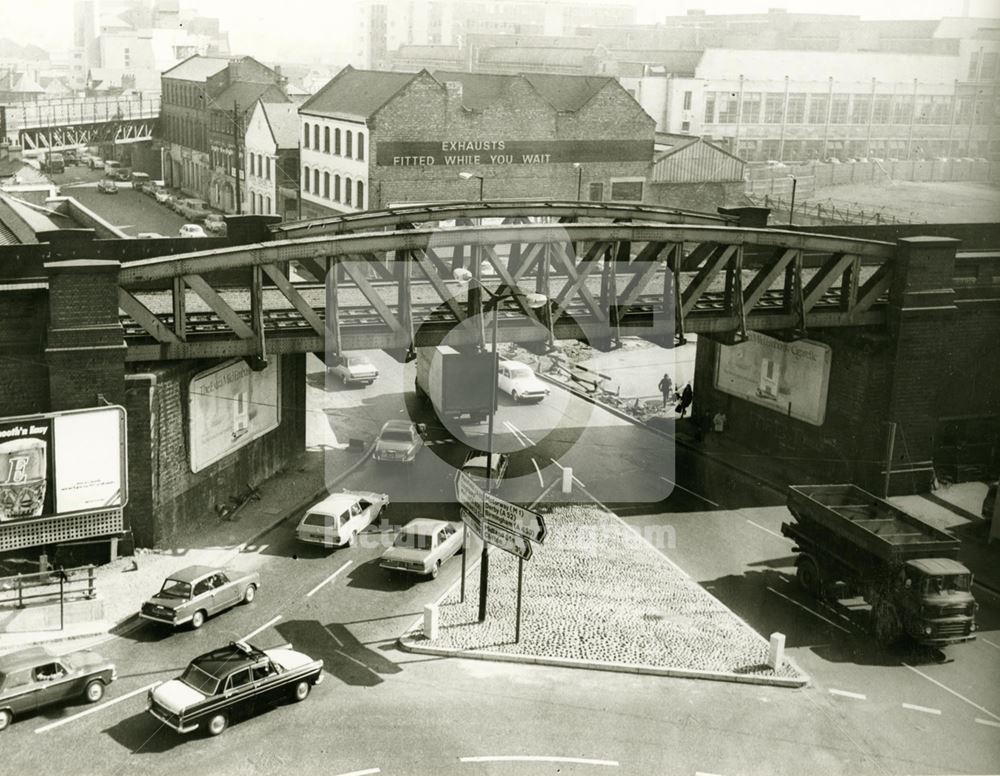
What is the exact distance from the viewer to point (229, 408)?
26.3 metres

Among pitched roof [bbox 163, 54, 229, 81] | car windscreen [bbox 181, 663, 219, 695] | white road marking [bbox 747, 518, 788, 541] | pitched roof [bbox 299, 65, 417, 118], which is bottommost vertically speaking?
white road marking [bbox 747, 518, 788, 541]

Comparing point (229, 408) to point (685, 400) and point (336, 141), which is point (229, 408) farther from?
point (336, 141)

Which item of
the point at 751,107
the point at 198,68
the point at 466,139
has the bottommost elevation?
the point at 466,139

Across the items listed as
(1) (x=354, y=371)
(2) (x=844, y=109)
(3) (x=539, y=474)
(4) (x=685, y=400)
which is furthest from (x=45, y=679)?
(2) (x=844, y=109)

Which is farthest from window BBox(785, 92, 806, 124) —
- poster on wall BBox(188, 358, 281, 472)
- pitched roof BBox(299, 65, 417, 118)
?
poster on wall BBox(188, 358, 281, 472)

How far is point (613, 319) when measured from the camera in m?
26.5

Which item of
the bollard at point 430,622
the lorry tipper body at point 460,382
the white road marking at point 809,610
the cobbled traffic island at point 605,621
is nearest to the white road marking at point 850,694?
the cobbled traffic island at point 605,621

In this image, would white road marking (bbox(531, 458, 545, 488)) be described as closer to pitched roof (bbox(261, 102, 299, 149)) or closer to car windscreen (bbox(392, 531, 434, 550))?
car windscreen (bbox(392, 531, 434, 550))

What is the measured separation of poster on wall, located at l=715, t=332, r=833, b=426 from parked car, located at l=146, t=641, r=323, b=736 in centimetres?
1879

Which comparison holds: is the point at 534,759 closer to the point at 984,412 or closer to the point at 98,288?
the point at 98,288

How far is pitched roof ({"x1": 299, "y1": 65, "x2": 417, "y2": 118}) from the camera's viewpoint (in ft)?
193

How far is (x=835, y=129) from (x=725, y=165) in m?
31.5

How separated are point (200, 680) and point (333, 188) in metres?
49.4

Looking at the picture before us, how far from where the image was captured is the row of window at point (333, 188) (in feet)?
196
